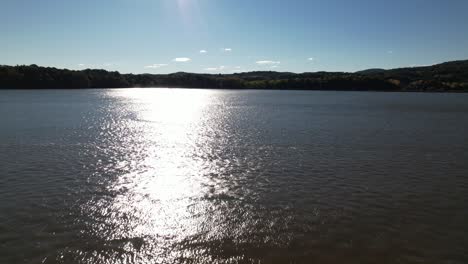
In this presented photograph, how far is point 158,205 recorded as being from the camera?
51.5ft

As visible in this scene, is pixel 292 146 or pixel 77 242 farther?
pixel 292 146

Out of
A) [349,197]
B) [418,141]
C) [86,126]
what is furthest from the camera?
[86,126]

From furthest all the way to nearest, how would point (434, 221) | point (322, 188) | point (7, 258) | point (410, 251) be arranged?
point (322, 188), point (434, 221), point (410, 251), point (7, 258)

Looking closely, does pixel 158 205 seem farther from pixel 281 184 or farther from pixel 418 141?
pixel 418 141

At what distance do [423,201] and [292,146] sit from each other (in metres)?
14.7

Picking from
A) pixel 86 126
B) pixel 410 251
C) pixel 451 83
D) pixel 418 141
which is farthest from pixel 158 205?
pixel 451 83

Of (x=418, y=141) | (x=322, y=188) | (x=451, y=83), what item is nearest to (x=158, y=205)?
(x=322, y=188)

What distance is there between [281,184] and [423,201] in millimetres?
7113

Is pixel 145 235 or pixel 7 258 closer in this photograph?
pixel 7 258

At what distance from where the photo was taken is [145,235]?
1256cm

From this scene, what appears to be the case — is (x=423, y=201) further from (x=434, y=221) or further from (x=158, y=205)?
(x=158, y=205)

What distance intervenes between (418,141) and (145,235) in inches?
1213

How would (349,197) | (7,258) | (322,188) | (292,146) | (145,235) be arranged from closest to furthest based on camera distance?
1. (7,258)
2. (145,235)
3. (349,197)
4. (322,188)
5. (292,146)

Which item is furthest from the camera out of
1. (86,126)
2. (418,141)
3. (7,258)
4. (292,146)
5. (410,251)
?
(86,126)
